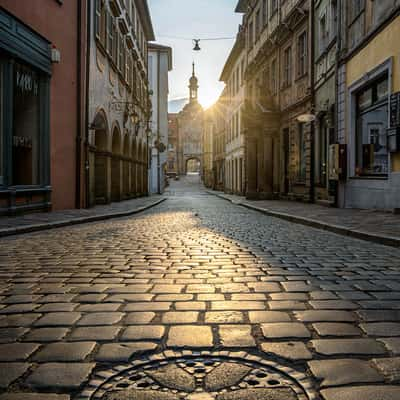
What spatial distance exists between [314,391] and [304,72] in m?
19.8

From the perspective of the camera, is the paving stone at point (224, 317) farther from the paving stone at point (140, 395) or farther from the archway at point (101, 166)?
the archway at point (101, 166)

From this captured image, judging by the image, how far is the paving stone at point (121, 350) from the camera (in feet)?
8.34

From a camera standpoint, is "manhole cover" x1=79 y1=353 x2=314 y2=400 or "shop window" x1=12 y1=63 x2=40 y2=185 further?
"shop window" x1=12 y1=63 x2=40 y2=185

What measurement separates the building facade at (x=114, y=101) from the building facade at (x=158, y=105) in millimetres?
8296

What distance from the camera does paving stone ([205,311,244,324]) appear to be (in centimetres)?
322

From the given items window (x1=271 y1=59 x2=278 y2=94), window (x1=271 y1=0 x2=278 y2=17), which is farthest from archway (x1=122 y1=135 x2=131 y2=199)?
window (x1=271 y1=0 x2=278 y2=17)

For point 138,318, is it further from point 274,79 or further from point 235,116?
point 235,116

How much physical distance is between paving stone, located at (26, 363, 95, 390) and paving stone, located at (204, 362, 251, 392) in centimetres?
59

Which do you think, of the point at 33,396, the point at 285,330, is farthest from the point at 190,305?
the point at 33,396

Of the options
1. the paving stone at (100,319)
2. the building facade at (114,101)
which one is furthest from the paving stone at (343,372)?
the building facade at (114,101)

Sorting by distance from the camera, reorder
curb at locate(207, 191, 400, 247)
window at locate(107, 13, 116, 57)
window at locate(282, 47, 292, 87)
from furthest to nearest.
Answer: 1. window at locate(282, 47, 292, 87)
2. window at locate(107, 13, 116, 57)
3. curb at locate(207, 191, 400, 247)

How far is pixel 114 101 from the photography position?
20.6 meters

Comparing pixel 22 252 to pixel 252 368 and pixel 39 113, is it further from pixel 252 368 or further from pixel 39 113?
pixel 39 113

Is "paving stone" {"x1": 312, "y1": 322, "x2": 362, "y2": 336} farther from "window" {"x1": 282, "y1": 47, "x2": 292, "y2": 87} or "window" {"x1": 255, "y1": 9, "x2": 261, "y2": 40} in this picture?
"window" {"x1": 255, "y1": 9, "x2": 261, "y2": 40}
